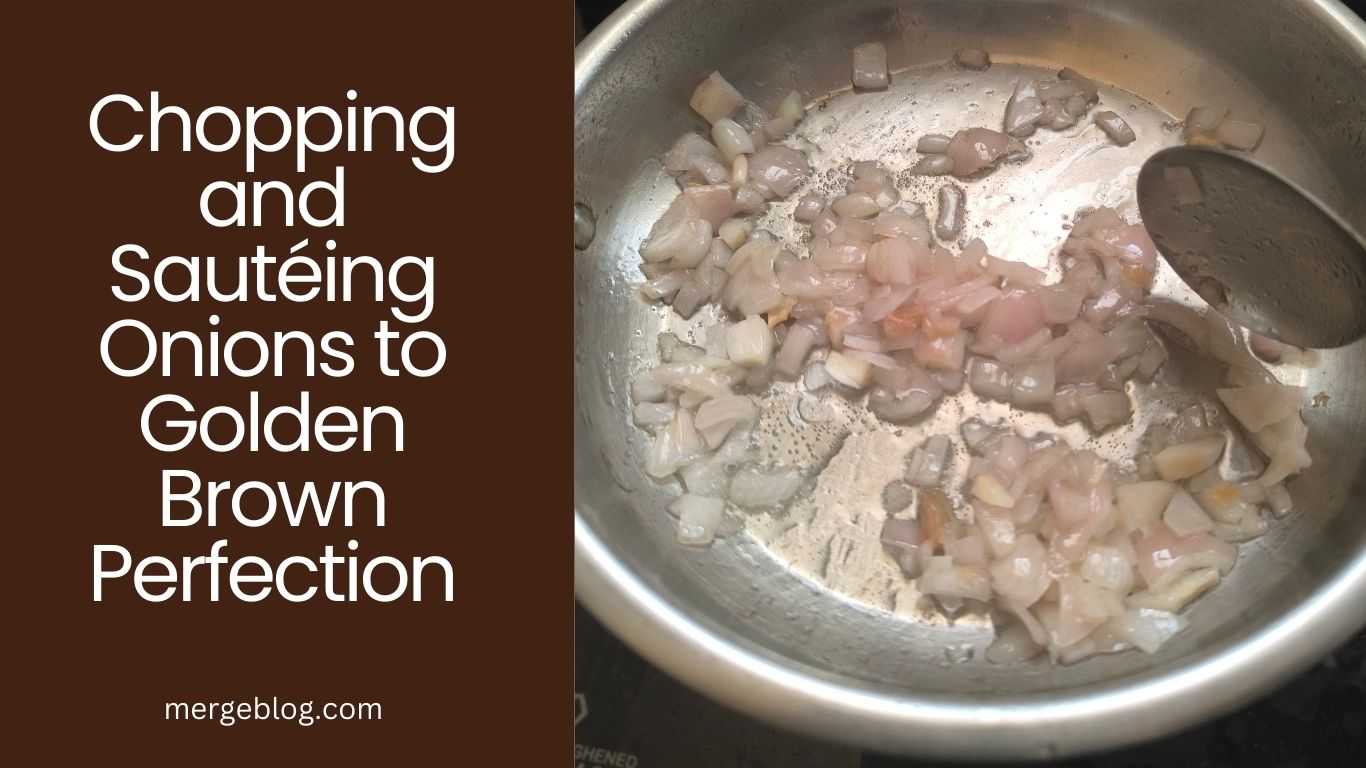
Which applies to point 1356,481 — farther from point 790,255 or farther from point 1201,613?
point 790,255

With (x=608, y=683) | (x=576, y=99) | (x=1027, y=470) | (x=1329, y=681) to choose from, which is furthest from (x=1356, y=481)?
(x=576, y=99)

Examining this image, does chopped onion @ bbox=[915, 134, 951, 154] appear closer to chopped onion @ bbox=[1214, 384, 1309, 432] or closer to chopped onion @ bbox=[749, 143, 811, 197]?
chopped onion @ bbox=[749, 143, 811, 197]

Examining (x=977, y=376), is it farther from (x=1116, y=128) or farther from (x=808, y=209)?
(x=1116, y=128)

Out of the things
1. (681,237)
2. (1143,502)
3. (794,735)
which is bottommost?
(794,735)

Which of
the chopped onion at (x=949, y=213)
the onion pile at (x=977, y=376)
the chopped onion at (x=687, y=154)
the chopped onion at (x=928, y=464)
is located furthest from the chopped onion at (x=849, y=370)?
the chopped onion at (x=687, y=154)

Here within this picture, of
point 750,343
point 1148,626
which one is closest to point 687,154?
point 750,343

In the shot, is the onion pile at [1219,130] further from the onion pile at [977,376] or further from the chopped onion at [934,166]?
the chopped onion at [934,166]
